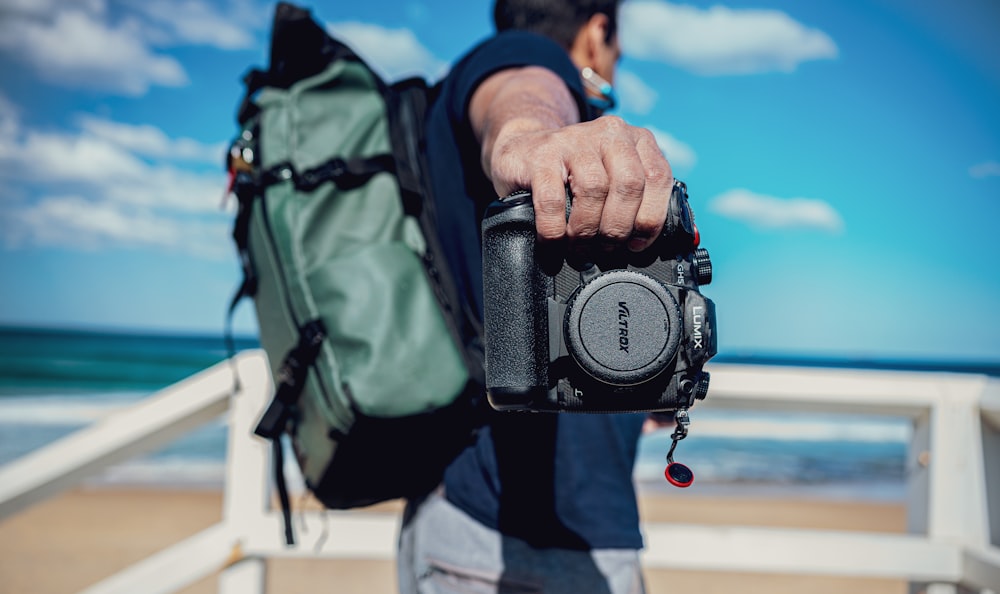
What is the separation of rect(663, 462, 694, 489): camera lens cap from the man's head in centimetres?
93

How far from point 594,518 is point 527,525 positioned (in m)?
0.11

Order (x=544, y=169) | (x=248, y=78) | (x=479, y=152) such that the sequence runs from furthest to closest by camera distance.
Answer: (x=248, y=78) → (x=479, y=152) → (x=544, y=169)

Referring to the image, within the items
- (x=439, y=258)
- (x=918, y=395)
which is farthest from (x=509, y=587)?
(x=918, y=395)

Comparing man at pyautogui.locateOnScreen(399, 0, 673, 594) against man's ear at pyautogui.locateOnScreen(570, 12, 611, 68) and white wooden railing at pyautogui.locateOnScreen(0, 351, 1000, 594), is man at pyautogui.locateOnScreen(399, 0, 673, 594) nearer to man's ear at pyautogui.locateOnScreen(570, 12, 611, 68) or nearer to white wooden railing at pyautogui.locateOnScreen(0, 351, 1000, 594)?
man's ear at pyautogui.locateOnScreen(570, 12, 611, 68)

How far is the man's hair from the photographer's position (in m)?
1.45

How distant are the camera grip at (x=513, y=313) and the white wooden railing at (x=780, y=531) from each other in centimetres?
120

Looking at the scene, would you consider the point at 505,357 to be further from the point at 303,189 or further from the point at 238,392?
the point at 238,392

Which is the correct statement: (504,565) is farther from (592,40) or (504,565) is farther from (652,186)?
(592,40)

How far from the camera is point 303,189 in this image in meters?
1.21

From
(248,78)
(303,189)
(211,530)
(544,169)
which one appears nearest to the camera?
(544,169)

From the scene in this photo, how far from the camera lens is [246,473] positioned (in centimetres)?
185

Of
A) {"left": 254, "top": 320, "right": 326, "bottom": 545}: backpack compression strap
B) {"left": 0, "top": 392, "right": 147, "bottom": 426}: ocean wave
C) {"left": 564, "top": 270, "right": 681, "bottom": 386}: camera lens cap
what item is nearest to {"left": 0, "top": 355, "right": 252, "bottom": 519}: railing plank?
{"left": 254, "top": 320, "right": 326, "bottom": 545}: backpack compression strap

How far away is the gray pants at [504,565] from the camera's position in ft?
3.79

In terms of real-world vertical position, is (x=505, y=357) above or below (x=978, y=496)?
above
